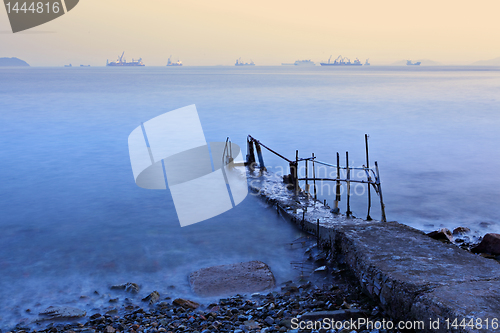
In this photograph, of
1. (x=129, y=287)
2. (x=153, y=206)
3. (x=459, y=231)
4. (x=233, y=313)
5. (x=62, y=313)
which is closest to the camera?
(x=233, y=313)

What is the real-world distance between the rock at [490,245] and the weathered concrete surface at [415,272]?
177cm

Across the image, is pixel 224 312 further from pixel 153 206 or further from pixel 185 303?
pixel 153 206

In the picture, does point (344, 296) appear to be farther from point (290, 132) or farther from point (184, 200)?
point (290, 132)

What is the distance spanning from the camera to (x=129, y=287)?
6.66 metres

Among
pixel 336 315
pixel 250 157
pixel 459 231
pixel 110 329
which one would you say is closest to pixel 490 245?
pixel 459 231

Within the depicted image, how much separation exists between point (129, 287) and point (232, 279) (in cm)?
175

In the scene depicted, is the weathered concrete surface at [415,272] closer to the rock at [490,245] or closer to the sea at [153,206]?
the sea at [153,206]

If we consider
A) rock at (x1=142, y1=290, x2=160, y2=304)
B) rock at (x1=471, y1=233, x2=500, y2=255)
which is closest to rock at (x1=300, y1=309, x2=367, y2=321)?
rock at (x1=142, y1=290, x2=160, y2=304)

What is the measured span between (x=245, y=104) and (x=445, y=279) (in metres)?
36.7

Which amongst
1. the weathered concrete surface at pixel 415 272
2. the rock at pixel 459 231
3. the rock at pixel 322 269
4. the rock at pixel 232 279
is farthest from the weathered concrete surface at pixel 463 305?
the rock at pixel 459 231

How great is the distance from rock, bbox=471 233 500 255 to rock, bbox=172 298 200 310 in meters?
5.34

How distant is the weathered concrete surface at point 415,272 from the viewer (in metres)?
4.30

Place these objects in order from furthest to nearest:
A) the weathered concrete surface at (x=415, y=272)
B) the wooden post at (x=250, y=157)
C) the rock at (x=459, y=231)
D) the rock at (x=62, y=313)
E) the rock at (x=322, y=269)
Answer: the wooden post at (x=250, y=157), the rock at (x=459, y=231), the rock at (x=322, y=269), the rock at (x=62, y=313), the weathered concrete surface at (x=415, y=272)

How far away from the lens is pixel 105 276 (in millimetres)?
7242
